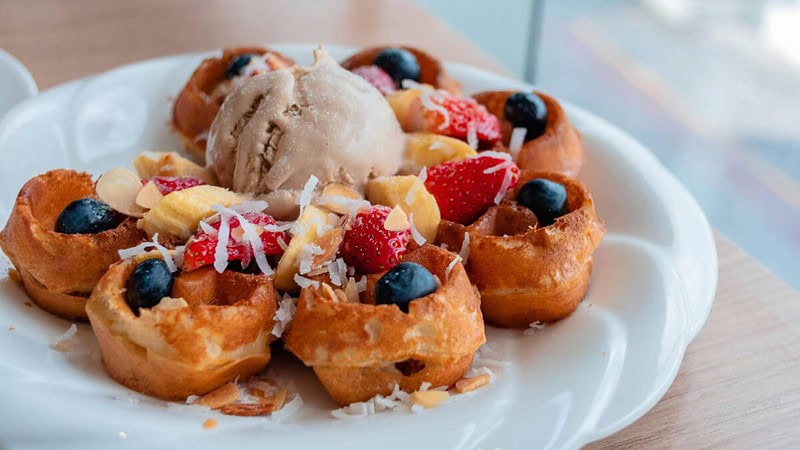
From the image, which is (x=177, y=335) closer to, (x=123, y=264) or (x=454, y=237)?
(x=123, y=264)

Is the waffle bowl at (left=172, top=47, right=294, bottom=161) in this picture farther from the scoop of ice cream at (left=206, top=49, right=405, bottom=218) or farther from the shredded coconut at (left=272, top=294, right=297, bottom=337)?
the shredded coconut at (left=272, top=294, right=297, bottom=337)

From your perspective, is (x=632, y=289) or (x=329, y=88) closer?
(x=632, y=289)

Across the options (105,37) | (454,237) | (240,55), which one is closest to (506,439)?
(454,237)

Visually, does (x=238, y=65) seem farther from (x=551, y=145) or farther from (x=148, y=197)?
(x=551, y=145)

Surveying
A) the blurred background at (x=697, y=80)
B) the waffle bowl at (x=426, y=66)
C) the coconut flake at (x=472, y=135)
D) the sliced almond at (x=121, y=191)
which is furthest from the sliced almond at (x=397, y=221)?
the blurred background at (x=697, y=80)

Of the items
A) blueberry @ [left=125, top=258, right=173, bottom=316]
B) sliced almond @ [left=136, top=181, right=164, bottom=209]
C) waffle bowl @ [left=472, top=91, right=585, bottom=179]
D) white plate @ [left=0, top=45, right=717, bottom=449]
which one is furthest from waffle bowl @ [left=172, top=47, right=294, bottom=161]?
blueberry @ [left=125, top=258, right=173, bottom=316]

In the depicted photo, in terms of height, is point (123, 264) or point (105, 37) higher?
point (123, 264)

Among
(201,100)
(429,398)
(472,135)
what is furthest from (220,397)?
(201,100)
